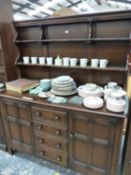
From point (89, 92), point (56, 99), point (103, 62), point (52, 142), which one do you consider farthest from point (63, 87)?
point (52, 142)

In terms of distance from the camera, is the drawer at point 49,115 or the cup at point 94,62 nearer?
the drawer at point 49,115

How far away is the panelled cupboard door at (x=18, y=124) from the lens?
1519 mm

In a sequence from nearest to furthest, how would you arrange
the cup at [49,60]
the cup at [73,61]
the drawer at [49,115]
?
the drawer at [49,115] → the cup at [73,61] → the cup at [49,60]

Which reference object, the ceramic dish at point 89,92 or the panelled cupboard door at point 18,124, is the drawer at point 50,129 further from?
the ceramic dish at point 89,92

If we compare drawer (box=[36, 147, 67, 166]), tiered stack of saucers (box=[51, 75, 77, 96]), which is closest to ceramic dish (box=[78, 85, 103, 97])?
tiered stack of saucers (box=[51, 75, 77, 96])


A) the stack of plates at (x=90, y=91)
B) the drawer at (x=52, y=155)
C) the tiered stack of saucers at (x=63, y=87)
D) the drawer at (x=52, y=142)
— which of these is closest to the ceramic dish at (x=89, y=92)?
the stack of plates at (x=90, y=91)

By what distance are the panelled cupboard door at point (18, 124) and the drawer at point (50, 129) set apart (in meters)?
0.10

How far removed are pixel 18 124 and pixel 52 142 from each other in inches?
17.7

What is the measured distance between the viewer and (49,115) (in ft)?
4.56

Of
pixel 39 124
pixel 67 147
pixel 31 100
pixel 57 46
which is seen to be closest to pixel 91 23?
pixel 57 46

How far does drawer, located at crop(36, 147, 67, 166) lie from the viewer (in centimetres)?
152

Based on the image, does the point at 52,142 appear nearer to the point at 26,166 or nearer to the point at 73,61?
the point at 26,166

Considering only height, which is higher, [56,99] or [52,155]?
[56,99]

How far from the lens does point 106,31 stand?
1487mm
